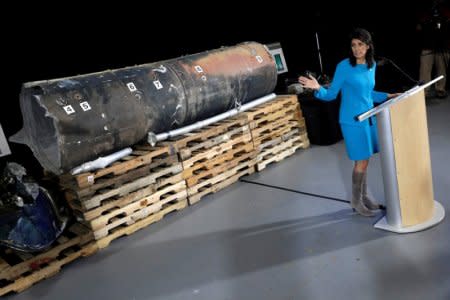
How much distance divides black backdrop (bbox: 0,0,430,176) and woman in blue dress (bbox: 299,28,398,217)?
340 centimetres

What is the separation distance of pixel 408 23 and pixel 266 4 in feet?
12.0

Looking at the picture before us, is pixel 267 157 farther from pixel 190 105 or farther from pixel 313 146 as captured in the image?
pixel 190 105

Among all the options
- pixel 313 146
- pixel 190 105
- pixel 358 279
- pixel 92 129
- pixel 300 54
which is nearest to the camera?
pixel 358 279

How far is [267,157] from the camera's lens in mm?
5922

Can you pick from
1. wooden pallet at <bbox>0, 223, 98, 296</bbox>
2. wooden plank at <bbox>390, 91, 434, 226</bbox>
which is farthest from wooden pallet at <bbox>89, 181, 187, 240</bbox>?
wooden plank at <bbox>390, 91, 434, 226</bbox>

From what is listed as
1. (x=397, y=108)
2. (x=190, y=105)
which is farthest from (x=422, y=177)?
(x=190, y=105)

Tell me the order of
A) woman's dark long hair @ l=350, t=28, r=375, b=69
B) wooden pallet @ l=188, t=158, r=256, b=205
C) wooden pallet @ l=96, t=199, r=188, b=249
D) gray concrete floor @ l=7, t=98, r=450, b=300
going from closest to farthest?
gray concrete floor @ l=7, t=98, r=450, b=300 → woman's dark long hair @ l=350, t=28, r=375, b=69 → wooden pallet @ l=96, t=199, r=188, b=249 → wooden pallet @ l=188, t=158, r=256, b=205

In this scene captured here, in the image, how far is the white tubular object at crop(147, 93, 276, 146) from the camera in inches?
184

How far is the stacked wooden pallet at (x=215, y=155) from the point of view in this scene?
4.94 metres

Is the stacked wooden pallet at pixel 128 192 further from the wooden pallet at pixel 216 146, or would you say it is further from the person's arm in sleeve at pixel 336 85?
the person's arm in sleeve at pixel 336 85

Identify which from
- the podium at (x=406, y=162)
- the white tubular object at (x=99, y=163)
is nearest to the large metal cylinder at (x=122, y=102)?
the white tubular object at (x=99, y=163)

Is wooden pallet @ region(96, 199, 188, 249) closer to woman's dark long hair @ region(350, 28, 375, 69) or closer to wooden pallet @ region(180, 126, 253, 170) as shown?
wooden pallet @ region(180, 126, 253, 170)

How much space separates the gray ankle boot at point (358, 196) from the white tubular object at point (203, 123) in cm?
222

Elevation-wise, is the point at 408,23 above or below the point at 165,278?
→ above
